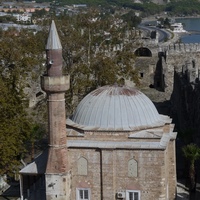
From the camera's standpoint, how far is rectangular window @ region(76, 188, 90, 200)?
18.5 metres

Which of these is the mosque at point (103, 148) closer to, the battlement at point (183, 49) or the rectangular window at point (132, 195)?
the rectangular window at point (132, 195)

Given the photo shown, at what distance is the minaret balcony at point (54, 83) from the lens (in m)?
17.9

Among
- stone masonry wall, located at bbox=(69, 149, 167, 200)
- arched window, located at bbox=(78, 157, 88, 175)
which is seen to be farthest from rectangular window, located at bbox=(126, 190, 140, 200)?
arched window, located at bbox=(78, 157, 88, 175)

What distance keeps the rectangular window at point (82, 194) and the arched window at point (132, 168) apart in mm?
1554

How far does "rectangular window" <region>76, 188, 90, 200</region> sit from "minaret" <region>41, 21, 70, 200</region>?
2.18 ft

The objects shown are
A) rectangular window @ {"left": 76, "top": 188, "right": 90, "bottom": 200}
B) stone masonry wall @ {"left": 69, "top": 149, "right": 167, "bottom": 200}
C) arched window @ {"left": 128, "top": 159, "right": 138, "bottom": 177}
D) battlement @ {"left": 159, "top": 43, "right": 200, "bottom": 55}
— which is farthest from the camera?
battlement @ {"left": 159, "top": 43, "right": 200, "bottom": 55}

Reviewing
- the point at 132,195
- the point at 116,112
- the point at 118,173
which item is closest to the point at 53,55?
the point at 116,112

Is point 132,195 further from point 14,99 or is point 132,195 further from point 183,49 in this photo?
point 183,49

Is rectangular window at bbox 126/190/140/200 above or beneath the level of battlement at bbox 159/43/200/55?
beneath

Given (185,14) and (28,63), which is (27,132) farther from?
(185,14)

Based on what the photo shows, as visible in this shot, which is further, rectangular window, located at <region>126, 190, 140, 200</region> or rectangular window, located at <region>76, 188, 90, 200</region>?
rectangular window, located at <region>76, 188, 90, 200</region>

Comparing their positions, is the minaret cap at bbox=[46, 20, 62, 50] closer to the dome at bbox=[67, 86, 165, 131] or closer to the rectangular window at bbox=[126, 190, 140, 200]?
the dome at bbox=[67, 86, 165, 131]

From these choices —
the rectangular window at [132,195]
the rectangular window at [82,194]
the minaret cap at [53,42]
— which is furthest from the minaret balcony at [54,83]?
the rectangular window at [132,195]

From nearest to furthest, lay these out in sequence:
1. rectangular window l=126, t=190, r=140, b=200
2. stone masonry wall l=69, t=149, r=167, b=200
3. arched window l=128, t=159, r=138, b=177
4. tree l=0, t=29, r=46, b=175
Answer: stone masonry wall l=69, t=149, r=167, b=200 → arched window l=128, t=159, r=138, b=177 → rectangular window l=126, t=190, r=140, b=200 → tree l=0, t=29, r=46, b=175
